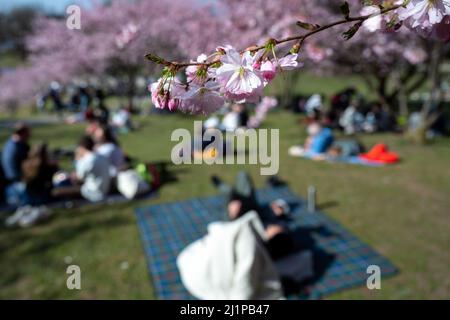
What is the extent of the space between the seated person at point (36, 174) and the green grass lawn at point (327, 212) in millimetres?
469

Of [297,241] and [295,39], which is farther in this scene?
[297,241]

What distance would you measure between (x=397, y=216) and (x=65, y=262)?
17.3 ft

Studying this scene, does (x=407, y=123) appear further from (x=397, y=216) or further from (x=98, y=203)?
(x=98, y=203)

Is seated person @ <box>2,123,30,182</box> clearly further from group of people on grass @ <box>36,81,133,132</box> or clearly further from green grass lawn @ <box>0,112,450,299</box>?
group of people on grass @ <box>36,81,133,132</box>

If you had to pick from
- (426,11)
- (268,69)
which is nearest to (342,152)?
(426,11)

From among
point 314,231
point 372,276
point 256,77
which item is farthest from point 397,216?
point 256,77

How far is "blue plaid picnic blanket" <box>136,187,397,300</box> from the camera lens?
427 cm

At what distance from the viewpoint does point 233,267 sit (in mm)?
3643

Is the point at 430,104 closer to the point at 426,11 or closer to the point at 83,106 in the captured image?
the point at 426,11

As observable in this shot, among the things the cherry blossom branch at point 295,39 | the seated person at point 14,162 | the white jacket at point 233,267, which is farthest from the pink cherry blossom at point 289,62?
the seated person at point 14,162

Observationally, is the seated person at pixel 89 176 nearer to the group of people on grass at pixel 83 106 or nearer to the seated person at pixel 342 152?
the seated person at pixel 342 152

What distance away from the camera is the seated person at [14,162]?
22.1 feet

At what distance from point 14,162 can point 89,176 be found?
1427 mm

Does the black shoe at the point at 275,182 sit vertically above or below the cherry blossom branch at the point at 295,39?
below
